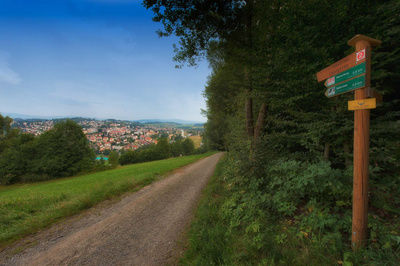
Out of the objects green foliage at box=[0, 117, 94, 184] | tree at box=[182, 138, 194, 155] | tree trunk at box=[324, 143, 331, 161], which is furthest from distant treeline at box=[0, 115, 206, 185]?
tree trunk at box=[324, 143, 331, 161]

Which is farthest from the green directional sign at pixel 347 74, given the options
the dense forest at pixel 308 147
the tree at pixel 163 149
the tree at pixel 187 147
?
the tree at pixel 187 147

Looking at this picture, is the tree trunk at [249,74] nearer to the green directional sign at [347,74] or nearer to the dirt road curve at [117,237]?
the green directional sign at [347,74]

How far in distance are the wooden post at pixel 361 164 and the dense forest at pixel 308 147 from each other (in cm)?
16

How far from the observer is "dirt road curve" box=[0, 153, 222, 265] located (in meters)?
2.96

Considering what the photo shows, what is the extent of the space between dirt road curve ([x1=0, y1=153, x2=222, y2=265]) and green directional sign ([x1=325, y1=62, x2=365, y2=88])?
181 inches

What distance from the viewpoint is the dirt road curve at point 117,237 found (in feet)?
9.71

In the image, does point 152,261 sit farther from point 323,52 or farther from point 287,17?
point 287,17

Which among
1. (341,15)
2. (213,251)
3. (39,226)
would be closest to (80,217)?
(39,226)

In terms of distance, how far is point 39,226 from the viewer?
13.4 feet

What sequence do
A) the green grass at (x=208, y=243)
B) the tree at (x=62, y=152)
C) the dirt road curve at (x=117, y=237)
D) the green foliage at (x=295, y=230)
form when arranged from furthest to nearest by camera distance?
the tree at (x=62, y=152) < the dirt road curve at (x=117, y=237) < the green grass at (x=208, y=243) < the green foliage at (x=295, y=230)

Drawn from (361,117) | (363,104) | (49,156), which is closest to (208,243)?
(361,117)

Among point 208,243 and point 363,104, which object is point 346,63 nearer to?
point 363,104

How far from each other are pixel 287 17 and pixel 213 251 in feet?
21.4

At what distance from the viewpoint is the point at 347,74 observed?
2.41 meters
